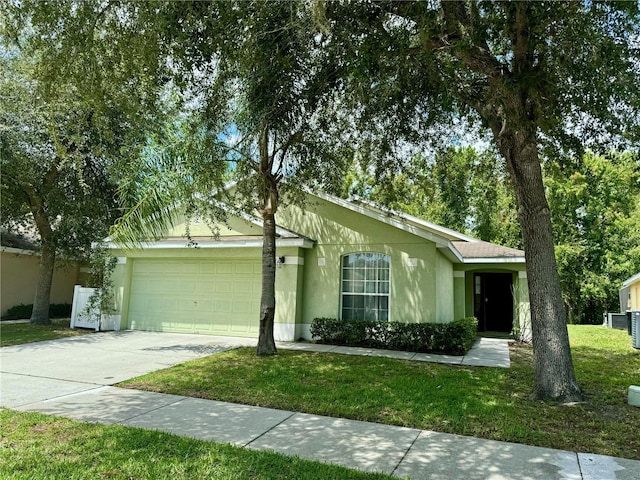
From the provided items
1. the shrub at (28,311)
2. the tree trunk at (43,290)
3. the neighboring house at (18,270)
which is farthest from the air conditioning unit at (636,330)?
the shrub at (28,311)

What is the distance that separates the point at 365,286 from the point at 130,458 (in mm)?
8921

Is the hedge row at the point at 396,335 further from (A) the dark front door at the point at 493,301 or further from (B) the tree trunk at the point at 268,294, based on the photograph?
(A) the dark front door at the point at 493,301

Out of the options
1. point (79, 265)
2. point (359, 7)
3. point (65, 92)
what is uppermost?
point (359, 7)

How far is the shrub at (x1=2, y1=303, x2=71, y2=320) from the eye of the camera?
1727 centimetres

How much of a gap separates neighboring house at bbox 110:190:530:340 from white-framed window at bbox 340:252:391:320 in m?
0.03

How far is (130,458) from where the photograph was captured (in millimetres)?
4094

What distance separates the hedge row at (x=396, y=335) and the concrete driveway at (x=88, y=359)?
2.19 metres

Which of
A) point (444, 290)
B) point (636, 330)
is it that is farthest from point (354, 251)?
point (636, 330)

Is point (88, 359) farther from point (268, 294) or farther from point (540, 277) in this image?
point (540, 277)

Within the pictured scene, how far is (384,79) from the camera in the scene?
7160 mm

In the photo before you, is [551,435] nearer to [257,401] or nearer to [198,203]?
[257,401]

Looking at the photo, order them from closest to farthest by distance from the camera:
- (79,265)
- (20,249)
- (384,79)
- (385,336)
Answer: (384,79), (385,336), (20,249), (79,265)

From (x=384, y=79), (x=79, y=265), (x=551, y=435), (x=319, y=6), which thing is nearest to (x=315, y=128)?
(x=384, y=79)

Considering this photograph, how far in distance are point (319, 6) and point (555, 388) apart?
6.33 m
